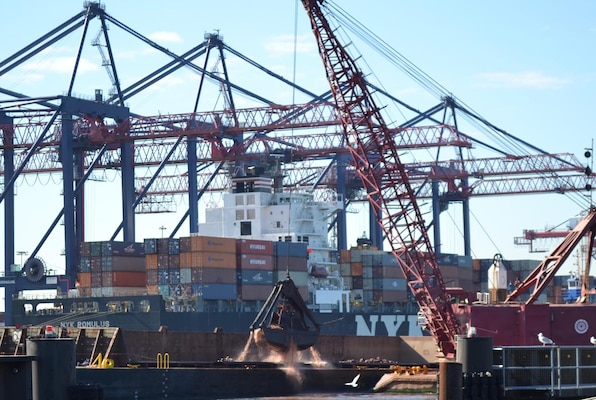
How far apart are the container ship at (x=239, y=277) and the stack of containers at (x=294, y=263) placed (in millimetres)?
87

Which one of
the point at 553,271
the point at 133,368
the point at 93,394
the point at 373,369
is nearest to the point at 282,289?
the point at 373,369

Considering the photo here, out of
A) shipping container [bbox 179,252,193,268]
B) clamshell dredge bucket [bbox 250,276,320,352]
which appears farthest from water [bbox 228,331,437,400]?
shipping container [bbox 179,252,193,268]

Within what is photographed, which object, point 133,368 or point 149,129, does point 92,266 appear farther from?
point 133,368

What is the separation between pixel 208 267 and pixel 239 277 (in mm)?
2869

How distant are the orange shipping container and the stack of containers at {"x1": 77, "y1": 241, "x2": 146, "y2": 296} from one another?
5968 millimetres

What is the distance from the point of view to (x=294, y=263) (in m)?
75.1

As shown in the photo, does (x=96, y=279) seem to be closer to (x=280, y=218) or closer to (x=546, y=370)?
(x=280, y=218)

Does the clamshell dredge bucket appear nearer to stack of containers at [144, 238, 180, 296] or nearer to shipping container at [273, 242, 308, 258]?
stack of containers at [144, 238, 180, 296]

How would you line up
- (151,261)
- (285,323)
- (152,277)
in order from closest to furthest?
(285,323), (152,277), (151,261)

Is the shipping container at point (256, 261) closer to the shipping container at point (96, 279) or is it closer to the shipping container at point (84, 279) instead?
the shipping container at point (96, 279)

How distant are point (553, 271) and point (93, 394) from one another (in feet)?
80.2

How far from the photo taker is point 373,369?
4338 centimetres

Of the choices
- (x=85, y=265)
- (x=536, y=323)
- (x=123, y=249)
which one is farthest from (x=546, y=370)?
(x=85, y=265)

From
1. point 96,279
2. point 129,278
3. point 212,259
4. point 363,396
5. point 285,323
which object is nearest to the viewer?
point 363,396
